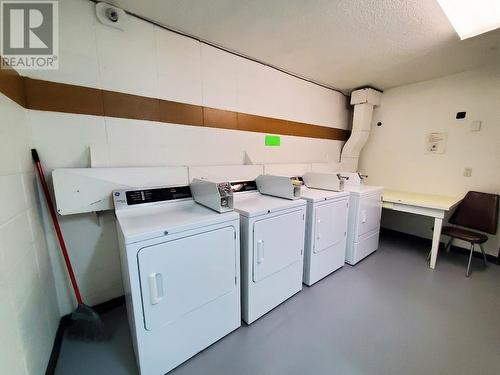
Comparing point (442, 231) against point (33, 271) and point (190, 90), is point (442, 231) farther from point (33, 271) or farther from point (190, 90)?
point (33, 271)

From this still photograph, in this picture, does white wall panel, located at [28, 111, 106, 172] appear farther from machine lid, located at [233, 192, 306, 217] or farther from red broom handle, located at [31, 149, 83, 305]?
machine lid, located at [233, 192, 306, 217]

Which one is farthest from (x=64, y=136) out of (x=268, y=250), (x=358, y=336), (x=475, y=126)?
(x=475, y=126)

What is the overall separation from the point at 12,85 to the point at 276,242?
2047 mm

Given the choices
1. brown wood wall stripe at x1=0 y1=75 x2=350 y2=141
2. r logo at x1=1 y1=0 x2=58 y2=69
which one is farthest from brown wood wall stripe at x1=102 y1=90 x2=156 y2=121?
r logo at x1=1 y1=0 x2=58 y2=69

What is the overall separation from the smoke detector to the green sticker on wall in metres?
1.82

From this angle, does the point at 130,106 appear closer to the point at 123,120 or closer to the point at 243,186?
the point at 123,120

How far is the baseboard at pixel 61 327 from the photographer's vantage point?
1328 millimetres

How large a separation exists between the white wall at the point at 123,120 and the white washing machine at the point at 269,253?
0.89m

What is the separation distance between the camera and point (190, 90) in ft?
6.79

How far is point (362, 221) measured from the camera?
8.43ft

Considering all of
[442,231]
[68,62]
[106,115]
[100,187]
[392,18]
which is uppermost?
[392,18]

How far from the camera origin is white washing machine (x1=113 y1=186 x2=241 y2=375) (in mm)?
1187

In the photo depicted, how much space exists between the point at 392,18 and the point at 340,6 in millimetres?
516

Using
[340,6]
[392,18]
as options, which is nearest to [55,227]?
[340,6]
